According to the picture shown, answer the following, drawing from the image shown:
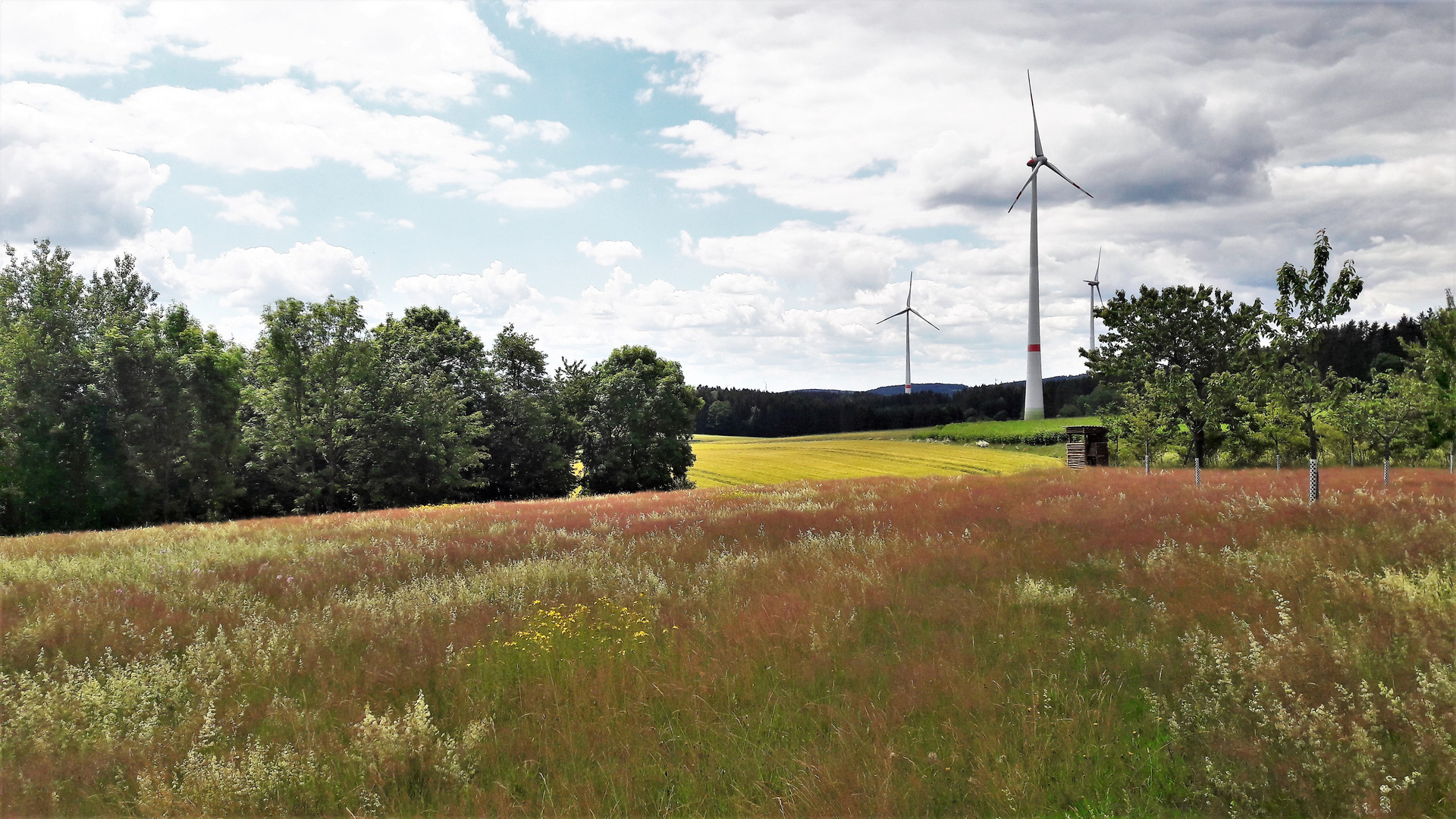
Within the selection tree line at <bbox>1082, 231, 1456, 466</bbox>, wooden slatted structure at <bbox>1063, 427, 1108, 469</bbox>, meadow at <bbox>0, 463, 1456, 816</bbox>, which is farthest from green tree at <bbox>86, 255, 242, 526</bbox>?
wooden slatted structure at <bbox>1063, 427, 1108, 469</bbox>

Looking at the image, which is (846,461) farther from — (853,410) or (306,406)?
Result: (853,410)

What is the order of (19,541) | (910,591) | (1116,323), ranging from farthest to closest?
(1116,323), (19,541), (910,591)

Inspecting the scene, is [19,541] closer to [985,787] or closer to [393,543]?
[393,543]

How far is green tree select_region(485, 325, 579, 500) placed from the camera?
53250 mm

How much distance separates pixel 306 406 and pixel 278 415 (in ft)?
5.41

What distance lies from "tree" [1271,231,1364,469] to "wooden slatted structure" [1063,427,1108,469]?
31.3m

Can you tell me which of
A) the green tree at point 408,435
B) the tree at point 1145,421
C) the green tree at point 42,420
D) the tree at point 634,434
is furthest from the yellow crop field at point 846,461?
the green tree at point 42,420

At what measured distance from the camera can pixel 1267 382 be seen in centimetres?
1859

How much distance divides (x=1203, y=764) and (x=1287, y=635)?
2.65 meters

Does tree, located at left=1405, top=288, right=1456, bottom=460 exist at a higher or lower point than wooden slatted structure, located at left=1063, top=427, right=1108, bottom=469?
higher

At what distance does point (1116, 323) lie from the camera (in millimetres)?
54125

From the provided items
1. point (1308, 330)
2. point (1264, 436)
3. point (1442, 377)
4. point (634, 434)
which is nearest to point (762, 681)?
point (1308, 330)

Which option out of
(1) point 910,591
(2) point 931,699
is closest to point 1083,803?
(2) point 931,699

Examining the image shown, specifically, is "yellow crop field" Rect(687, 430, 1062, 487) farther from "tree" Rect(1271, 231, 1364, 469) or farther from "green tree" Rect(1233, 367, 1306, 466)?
"tree" Rect(1271, 231, 1364, 469)
